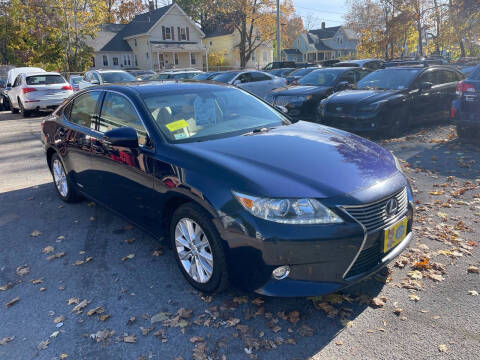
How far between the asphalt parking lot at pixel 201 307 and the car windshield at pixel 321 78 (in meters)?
7.23

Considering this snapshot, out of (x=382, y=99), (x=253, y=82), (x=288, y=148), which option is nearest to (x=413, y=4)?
(x=253, y=82)

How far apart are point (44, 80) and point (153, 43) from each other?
103 feet

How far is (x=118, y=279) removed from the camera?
3744 mm

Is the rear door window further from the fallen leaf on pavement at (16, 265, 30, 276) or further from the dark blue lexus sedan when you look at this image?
the fallen leaf on pavement at (16, 265, 30, 276)

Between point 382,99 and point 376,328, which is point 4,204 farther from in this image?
point 382,99

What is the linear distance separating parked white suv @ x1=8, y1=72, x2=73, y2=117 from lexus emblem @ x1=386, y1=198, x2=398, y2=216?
1561 cm

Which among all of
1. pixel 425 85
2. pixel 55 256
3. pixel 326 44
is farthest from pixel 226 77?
pixel 326 44

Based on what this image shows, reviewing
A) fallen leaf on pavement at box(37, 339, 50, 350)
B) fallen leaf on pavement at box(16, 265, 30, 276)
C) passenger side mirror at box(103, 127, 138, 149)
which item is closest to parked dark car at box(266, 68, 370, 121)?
passenger side mirror at box(103, 127, 138, 149)

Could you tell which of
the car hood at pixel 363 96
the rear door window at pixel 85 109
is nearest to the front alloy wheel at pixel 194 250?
the rear door window at pixel 85 109

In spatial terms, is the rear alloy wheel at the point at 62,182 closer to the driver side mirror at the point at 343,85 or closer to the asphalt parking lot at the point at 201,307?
the asphalt parking lot at the point at 201,307

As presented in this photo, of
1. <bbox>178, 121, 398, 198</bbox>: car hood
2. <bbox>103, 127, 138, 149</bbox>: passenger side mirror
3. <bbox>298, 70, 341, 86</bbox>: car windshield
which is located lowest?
<bbox>178, 121, 398, 198</bbox>: car hood

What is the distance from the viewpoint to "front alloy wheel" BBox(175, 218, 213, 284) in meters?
3.23

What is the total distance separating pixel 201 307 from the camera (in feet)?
10.7

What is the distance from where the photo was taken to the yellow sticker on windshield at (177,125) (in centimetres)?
381
